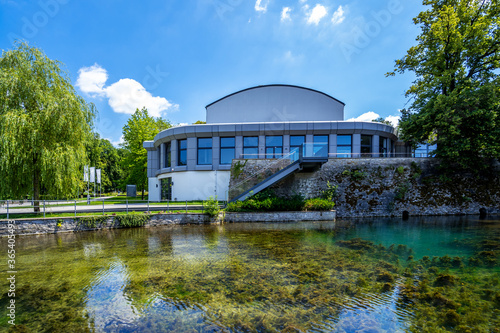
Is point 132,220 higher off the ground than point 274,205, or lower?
lower

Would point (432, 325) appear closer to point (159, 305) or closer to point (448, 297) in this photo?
point (448, 297)

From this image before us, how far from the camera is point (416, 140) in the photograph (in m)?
18.8

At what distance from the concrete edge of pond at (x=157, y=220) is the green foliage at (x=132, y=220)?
20 cm

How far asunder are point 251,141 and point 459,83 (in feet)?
57.0

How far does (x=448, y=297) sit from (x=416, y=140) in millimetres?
18120

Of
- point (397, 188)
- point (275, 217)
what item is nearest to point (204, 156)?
point (275, 217)

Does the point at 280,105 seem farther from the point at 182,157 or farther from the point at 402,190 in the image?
the point at 402,190

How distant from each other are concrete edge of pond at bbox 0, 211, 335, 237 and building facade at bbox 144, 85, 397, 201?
5.74 m

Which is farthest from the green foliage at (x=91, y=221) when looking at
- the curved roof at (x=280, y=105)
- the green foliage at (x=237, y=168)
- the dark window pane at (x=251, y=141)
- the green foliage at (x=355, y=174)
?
the green foliage at (x=355, y=174)

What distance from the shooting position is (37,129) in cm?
1198

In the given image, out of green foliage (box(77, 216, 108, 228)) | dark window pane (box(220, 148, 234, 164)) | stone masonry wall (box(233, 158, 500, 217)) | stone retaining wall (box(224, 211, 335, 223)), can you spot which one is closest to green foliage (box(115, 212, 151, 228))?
green foliage (box(77, 216, 108, 228))

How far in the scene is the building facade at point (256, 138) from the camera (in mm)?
21062

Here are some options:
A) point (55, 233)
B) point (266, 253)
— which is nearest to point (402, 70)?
point (266, 253)

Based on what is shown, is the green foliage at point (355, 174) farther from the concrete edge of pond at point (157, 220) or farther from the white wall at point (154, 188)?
the white wall at point (154, 188)
